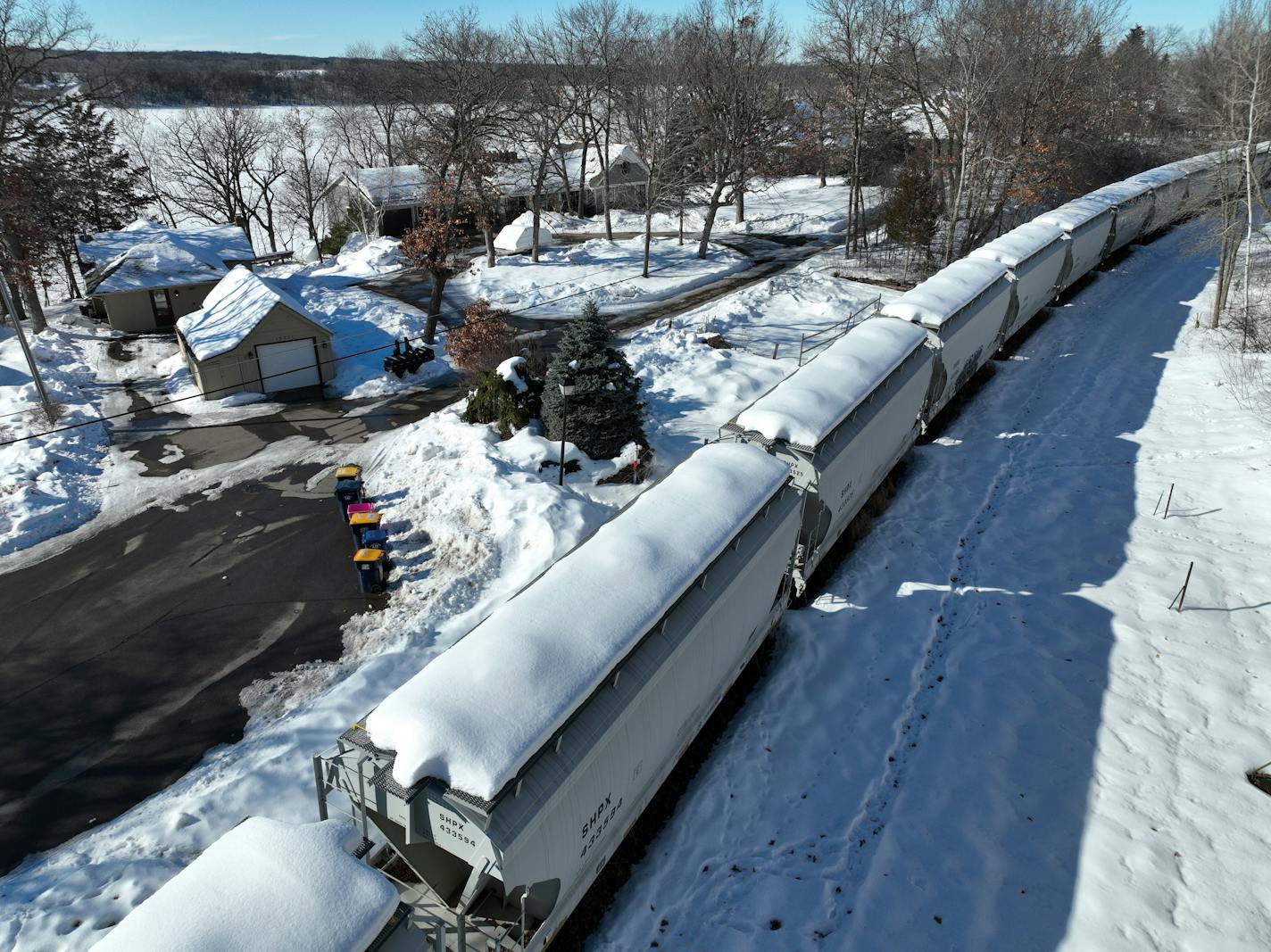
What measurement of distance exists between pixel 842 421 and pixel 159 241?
38.8 m

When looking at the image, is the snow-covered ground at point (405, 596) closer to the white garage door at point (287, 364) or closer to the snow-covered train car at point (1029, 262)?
the white garage door at point (287, 364)

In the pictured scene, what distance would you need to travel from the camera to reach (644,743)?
8625 mm

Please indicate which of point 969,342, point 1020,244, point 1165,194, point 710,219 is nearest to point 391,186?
point 710,219

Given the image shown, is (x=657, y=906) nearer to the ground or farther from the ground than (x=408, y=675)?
nearer to the ground

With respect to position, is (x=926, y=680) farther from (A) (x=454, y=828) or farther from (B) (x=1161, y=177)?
(B) (x=1161, y=177)

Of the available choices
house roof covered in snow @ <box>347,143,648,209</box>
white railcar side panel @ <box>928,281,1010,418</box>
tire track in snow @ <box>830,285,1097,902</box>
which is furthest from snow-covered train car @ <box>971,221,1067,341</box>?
house roof covered in snow @ <box>347,143,648,209</box>

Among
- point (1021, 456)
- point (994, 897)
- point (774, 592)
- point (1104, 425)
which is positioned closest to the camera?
point (994, 897)

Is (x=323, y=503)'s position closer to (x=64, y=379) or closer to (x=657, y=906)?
(x=657, y=906)

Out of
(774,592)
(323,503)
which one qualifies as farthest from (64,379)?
(774,592)

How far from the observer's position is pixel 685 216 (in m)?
56.2

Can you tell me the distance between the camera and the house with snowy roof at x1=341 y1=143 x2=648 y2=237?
2014 inches

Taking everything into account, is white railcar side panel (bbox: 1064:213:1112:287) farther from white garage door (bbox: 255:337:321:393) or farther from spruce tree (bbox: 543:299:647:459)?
Result: white garage door (bbox: 255:337:321:393)

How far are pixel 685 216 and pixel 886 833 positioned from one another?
2084 inches

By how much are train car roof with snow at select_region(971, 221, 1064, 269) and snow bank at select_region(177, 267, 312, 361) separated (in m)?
25.4
